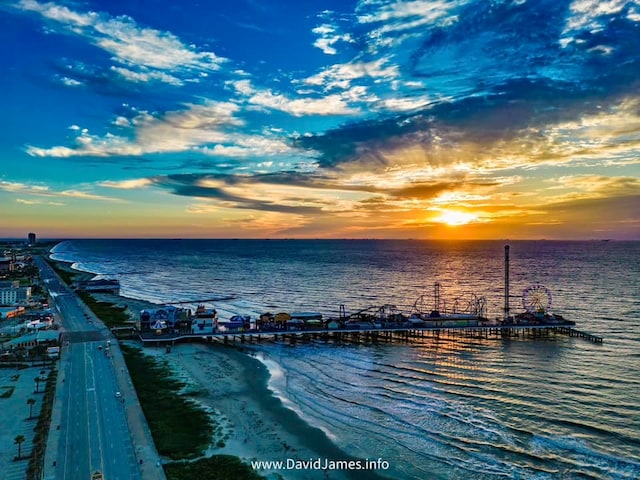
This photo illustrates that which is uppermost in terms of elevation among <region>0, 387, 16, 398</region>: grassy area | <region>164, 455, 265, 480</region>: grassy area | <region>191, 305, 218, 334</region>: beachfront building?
<region>191, 305, 218, 334</region>: beachfront building

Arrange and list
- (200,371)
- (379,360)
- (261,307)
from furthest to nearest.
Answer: (261,307)
(379,360)
(200,371)

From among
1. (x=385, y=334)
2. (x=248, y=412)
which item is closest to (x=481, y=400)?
(x=248, y=412)

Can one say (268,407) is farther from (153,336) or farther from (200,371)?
(153,336)

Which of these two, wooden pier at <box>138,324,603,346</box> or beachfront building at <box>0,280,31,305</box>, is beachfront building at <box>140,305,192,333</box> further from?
beachfront building at <box>0,280,31,305</box>

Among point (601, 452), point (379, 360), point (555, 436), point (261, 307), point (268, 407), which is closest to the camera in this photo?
point (601, 452)

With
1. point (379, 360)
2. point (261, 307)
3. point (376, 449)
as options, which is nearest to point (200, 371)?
point (379, 360)

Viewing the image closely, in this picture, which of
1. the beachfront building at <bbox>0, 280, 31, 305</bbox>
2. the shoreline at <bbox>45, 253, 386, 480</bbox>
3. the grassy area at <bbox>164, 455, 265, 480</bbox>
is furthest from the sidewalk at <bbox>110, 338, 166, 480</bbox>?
the beachfront building at <bbox>0, 280, 31, 305</bbox>

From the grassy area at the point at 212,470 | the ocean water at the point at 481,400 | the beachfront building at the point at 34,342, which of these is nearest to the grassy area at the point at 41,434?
the grassy area at the point at 212,470
